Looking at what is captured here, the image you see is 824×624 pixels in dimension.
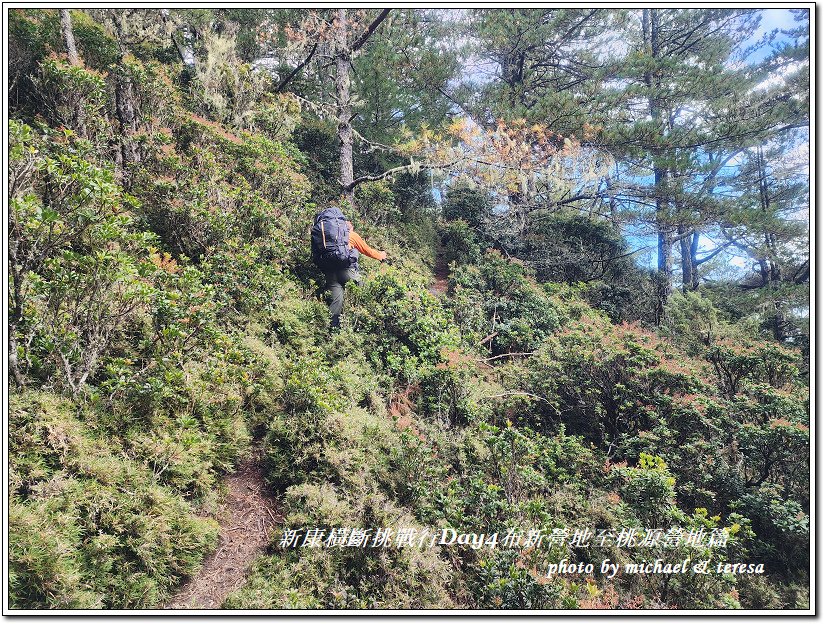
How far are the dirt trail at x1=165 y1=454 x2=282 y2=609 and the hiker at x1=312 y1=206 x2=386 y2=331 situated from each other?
2.86 m

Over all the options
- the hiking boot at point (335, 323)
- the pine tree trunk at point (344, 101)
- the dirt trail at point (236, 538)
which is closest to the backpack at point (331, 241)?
the hiking boot at point (335, 323)

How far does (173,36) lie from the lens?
9.89 m

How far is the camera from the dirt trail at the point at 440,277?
1024 centimetres

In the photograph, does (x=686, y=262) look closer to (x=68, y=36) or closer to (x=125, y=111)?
(x=125, y=111)

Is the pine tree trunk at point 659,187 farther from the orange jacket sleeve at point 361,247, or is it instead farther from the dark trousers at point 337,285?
the dark trousers at point 337,285

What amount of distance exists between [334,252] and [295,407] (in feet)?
9.08

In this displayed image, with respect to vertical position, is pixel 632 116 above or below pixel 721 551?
above

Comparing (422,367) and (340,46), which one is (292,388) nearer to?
(422,367)

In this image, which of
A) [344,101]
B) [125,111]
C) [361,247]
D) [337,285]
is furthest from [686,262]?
[125,111]

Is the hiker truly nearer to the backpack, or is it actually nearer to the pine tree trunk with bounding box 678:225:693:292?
the backpack

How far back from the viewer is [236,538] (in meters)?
3.27

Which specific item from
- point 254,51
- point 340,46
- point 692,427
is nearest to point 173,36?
Result: point 254,51

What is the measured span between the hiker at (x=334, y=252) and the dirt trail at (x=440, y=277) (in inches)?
140
